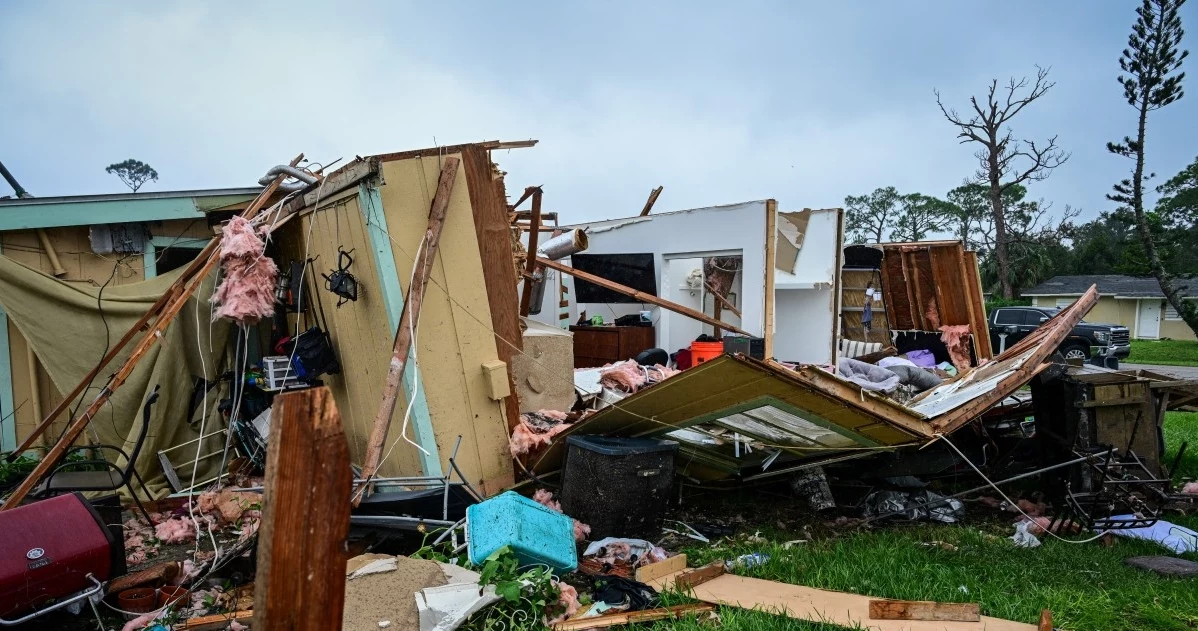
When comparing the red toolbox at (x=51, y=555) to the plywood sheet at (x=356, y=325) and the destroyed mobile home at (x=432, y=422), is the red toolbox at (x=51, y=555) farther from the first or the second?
the plywood sheet at (x=356, y=325)

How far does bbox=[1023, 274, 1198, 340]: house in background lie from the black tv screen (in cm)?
3086

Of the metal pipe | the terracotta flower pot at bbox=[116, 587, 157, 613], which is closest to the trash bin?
the terracotta flower pot at bbox=[116, 587, 157, 613]

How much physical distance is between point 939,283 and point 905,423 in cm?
725

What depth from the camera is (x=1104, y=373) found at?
628 cm

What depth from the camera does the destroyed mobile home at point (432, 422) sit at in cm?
376

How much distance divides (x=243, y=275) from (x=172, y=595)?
255cm

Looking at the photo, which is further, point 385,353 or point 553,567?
point 385,353

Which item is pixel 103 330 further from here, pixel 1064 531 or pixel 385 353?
pixel 1064 531

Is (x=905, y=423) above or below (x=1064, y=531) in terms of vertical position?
above

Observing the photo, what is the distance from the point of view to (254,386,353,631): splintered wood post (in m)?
1.11

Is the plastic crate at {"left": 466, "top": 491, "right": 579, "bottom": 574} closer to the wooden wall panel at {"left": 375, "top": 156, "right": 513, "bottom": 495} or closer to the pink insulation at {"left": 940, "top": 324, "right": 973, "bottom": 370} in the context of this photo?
the wooden wall panel at {"left": 375, "top": 156, "right": 513, "bottom": 495}

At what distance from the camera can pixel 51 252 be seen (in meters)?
6.72

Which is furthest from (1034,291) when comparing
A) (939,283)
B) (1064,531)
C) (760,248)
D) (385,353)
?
(385,353)

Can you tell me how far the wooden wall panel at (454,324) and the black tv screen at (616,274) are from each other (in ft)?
14.9
